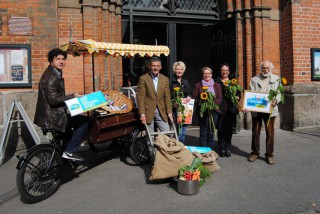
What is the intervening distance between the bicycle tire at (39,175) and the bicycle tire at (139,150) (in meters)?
1.44

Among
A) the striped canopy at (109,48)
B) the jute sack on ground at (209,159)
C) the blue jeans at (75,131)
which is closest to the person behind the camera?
the blue jeans at (75,131)

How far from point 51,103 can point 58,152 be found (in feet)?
2.42

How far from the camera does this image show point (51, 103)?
4324 mm

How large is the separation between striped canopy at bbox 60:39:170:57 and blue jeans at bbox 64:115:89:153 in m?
1.16

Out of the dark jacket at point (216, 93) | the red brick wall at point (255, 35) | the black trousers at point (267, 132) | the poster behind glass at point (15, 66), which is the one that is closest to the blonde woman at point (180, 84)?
the dark jacket at point (216, 93)

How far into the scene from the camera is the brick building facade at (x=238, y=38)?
266 inches

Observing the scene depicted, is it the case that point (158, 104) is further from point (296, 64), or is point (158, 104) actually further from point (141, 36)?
point (141, 36)

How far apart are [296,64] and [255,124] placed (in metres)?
3.74

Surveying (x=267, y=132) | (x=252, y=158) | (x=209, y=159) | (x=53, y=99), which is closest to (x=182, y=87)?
(x=209, y=159)

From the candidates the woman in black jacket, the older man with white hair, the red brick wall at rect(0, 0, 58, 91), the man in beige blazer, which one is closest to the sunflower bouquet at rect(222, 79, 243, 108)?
the woman in black jacket

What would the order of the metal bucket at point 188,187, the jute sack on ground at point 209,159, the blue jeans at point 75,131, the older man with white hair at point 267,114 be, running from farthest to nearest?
the older man with white hair at point 267,114 → the jute sack on ground at point 209,159 → the blue jeans at point 75,131 → the metal bucket at point 188,187

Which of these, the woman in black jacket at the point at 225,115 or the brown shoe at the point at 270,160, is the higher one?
the woman in black jacket at the point at 225,115

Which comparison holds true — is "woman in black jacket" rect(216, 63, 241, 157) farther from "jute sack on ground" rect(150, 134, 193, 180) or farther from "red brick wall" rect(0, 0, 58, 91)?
"red brick wall" rect(0, 0, 58, 91)

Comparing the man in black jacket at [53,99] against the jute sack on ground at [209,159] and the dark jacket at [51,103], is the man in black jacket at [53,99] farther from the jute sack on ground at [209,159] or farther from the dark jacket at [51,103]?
the jute sack on ground at [209,159]
